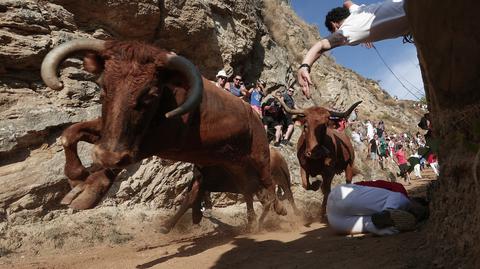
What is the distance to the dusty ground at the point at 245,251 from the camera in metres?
3.64

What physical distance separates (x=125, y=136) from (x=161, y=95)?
772 mm

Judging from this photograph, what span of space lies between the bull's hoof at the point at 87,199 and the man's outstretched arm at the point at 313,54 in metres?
2.51

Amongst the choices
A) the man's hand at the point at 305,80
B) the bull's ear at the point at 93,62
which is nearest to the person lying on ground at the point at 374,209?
the man's hand at the point at 305,80

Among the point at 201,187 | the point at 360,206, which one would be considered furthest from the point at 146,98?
the point at 201,187

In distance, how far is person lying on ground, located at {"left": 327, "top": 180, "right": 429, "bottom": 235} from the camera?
425 centimetres

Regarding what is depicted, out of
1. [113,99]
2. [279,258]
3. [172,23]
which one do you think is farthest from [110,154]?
[172,23]

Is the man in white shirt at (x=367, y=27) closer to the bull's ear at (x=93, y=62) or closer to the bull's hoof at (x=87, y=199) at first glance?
the bull's ear at (x=93, y=62)

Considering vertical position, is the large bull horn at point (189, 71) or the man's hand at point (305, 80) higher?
the large bull horn at point (189, 71)

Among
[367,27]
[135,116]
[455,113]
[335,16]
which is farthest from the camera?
[335,16]

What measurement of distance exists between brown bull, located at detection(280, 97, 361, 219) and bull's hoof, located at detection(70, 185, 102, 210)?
468 centimetres

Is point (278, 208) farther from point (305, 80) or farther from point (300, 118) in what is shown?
point (305, 80)

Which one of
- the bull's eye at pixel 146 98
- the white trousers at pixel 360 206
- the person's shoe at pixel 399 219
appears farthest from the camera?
the white trousers at pixel 360 206

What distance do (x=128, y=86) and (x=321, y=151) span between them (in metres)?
5.04

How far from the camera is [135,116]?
4.39 metres
